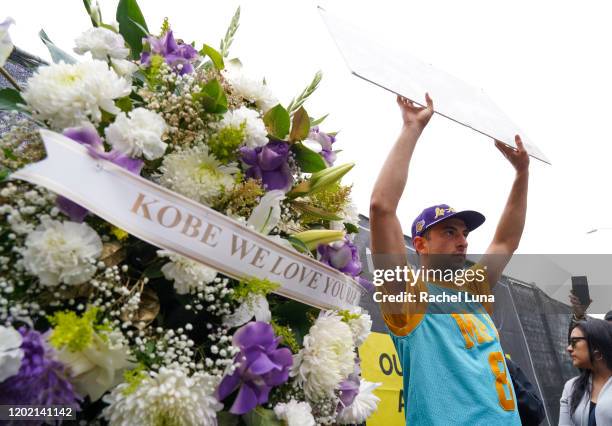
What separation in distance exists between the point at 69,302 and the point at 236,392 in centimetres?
33

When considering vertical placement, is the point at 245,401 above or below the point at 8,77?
below

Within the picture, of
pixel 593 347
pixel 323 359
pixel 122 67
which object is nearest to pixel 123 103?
pixel 122 67

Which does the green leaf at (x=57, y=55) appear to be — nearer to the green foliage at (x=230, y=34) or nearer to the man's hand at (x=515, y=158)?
the green foliage at (x=230, y=34)

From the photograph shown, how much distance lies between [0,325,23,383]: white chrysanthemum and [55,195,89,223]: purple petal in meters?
0.21

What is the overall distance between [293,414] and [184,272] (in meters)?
0.33

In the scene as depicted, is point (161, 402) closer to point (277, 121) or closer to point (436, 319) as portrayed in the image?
point (277, 121)

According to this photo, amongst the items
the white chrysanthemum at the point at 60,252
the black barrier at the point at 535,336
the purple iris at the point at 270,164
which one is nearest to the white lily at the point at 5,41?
the white chrysanthemum at the point at 60,252

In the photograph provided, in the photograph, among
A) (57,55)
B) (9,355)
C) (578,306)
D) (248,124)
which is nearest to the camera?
(9,355)

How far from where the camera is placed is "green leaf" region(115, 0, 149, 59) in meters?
1.29

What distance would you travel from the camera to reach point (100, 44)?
3.70 ft

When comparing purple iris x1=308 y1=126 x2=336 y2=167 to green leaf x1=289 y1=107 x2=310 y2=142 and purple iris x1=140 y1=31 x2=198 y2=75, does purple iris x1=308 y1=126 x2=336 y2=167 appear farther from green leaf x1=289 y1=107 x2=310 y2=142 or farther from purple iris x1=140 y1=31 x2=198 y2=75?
purple iris x1=140 y1=31 x2=198 y2=75

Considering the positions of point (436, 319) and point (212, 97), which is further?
point (436, 319)

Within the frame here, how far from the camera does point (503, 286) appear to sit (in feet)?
16.5

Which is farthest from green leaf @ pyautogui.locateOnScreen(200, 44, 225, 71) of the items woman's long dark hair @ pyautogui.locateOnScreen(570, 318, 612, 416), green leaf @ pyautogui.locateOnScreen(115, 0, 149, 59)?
woman's long dark hair @ pyautogui.locateOnScreen(570, 318, 612, 416)
